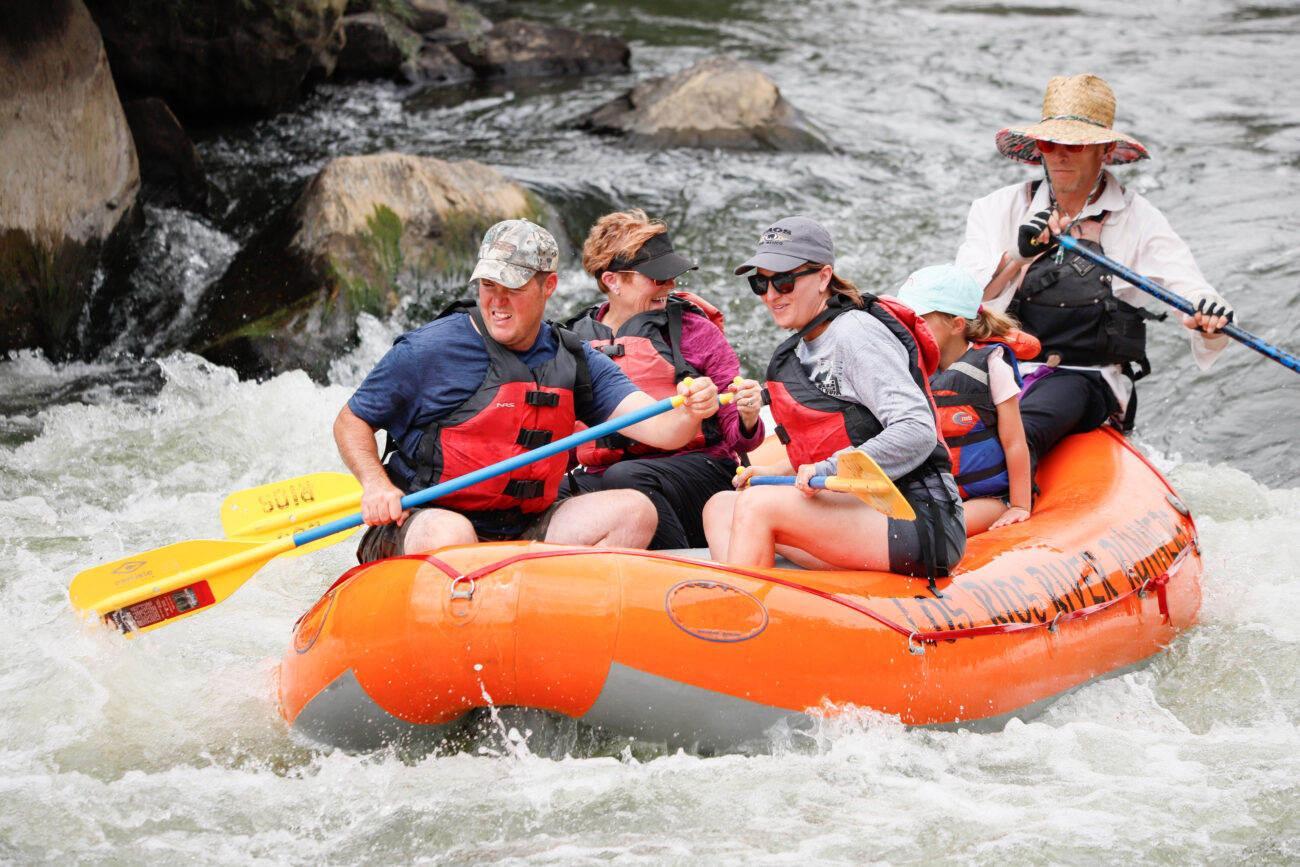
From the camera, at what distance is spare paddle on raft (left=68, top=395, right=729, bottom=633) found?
3357 millimetres

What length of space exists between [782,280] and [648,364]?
0.83 m

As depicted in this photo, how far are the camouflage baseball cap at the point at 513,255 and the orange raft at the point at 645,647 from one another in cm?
72

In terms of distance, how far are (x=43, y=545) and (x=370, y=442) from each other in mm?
2124

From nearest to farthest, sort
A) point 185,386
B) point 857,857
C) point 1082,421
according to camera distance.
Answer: point 857,857
point 1082,421
point 185,386

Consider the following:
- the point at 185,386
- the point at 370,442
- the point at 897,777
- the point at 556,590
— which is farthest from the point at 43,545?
the point at 897,777

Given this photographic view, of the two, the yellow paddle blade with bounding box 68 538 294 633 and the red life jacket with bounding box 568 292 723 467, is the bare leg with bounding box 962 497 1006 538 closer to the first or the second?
the red life jacket with bounding box 568 292 723 467

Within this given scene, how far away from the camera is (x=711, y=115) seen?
8.81 meters

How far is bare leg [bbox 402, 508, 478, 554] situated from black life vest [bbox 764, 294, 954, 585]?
91 cm

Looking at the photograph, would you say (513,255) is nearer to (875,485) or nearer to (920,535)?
(875,485)

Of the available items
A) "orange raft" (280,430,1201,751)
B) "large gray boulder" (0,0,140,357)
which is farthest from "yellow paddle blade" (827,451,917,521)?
"large gray boulder" (0,0,140,357)

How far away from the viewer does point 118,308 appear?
6453 mm

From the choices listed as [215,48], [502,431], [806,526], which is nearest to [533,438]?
[502,431]

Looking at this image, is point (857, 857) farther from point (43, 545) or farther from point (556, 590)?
point (43, 545)

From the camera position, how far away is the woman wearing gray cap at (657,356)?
3.79m
